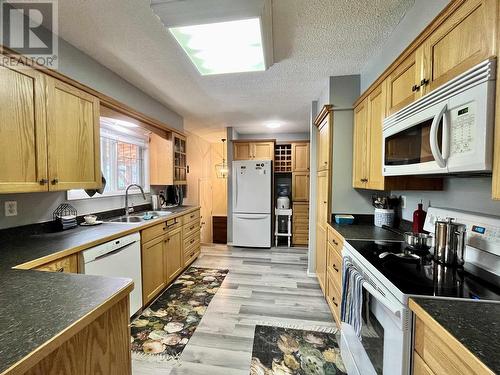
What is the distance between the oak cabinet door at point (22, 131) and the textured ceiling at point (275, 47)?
55cm

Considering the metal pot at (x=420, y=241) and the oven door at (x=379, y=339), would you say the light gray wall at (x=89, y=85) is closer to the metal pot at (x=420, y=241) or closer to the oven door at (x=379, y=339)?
the oven door at (x=379, y=339)

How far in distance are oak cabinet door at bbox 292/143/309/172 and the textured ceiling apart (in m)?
1.47

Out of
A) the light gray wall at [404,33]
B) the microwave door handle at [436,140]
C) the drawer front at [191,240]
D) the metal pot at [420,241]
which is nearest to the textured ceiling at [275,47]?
the light gray wall at [404,33]

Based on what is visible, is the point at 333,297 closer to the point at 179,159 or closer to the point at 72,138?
the point at 72,138

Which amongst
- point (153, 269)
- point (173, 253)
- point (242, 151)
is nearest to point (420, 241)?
point (153, 269)

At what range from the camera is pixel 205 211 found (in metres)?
5.62

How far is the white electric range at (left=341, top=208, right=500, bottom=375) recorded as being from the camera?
890 millimetres

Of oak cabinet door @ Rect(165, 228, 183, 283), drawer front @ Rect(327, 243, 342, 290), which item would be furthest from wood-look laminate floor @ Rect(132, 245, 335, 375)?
oak cabinet door @ Rect(165, 228, 183, 283)

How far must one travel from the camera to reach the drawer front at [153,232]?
7.35 feet

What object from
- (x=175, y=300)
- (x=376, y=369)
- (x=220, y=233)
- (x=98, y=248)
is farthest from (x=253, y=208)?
(x=376, y=369)

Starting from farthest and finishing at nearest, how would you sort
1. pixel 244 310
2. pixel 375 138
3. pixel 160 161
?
pixel 160 161 < pixel 244 310 < pixel 375 138

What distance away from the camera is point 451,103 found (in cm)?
96

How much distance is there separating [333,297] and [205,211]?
4.04 meters

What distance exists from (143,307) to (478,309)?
8.25ft
